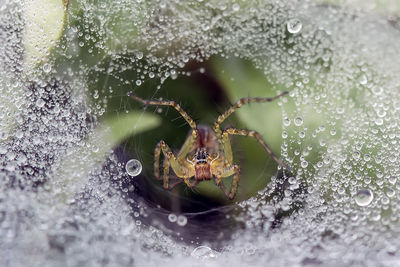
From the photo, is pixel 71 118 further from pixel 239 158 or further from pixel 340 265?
pixel 340 265

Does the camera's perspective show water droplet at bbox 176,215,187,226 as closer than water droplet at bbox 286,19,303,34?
No

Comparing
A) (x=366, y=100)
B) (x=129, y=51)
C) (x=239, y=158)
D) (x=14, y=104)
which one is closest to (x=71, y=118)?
(x=14, y=104)

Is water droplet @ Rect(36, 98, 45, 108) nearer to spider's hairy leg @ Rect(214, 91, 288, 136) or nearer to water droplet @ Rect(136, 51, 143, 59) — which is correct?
water droplet @ Rect(136, 51, 143, 59)

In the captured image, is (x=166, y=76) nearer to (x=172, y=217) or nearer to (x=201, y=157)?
(x=201, y=157)

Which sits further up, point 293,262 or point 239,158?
point 239,158

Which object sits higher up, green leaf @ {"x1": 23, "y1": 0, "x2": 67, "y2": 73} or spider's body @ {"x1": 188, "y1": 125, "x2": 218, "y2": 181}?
green leaf @ {"x1": 23, "y1": 0, "x2": 67, "y2": 73}

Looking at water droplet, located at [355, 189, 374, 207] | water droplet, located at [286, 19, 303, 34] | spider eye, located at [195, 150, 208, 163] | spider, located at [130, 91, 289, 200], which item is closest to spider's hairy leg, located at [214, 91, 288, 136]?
spider, located at [130, 91, 289, 200]

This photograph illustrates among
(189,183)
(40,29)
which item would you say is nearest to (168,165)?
(189,183)
